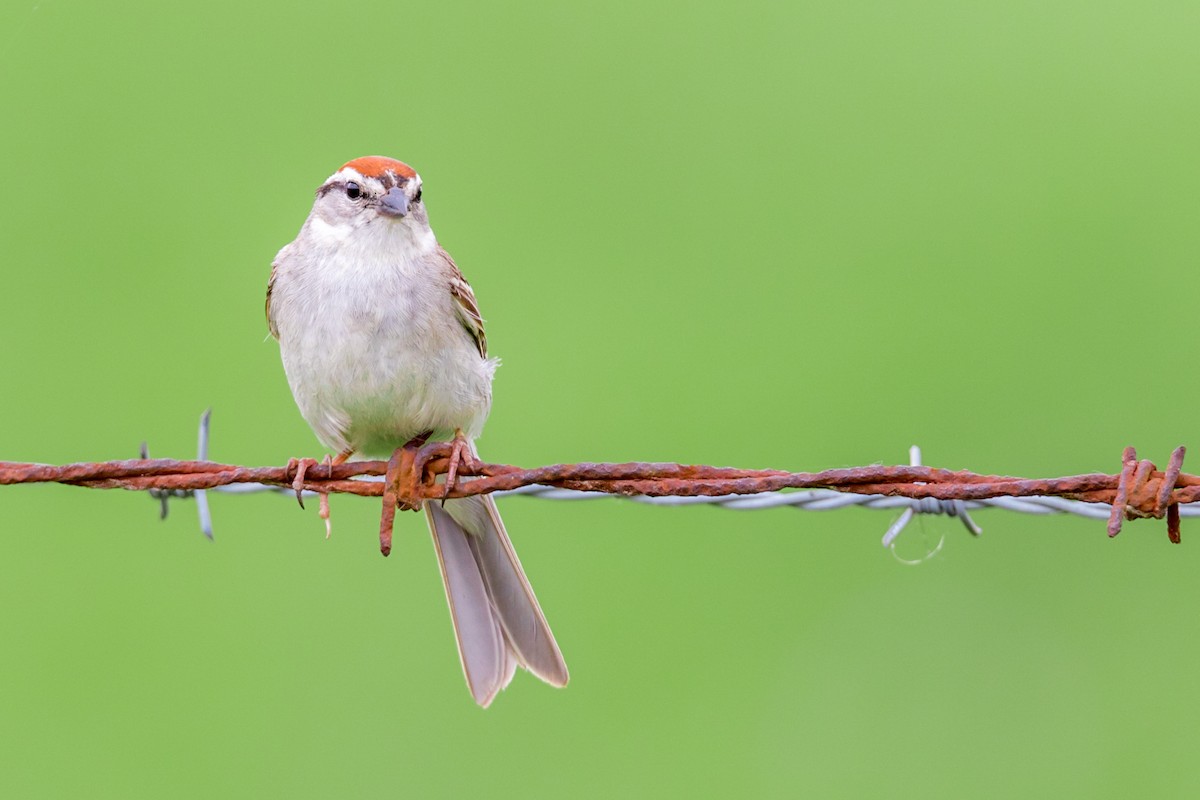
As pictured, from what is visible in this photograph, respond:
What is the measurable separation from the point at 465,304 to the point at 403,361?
0.92 feet

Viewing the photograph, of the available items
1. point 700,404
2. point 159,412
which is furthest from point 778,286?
point 159,412

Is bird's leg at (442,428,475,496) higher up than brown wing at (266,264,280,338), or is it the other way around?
brown wing at (266,264,280,338)

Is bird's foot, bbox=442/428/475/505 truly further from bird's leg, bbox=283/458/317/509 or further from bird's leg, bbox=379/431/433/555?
bird's leg, bbox=283/458/317/509

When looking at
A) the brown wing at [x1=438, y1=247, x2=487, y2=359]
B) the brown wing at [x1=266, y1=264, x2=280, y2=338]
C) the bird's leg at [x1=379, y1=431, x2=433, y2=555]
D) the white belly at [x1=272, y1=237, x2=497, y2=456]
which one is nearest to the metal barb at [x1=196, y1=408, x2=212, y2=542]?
the white belly at [x1=272, y1=237, x2=497, y2=456]

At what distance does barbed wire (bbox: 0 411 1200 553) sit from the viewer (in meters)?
2.99

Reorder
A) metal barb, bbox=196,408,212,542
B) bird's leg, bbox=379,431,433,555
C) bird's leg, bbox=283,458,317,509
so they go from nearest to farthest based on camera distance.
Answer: bird's leg, bbox=379,431,433,555
bird's leg, bbox=283,458,317,509
metal barb, bbox=196,408,212,542

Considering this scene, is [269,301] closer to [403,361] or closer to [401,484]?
[403,361]

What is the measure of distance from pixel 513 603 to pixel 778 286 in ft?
9.98

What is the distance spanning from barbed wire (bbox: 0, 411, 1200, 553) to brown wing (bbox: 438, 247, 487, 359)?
28.0 inches

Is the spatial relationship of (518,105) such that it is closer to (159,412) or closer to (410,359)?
(159,412)

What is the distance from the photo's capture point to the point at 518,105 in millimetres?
7918

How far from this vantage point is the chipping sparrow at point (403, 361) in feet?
14.3

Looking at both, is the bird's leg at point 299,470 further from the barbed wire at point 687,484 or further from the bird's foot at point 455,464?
the bird's foot at point 455,464

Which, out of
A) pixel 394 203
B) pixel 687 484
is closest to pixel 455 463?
pixel 687 484
